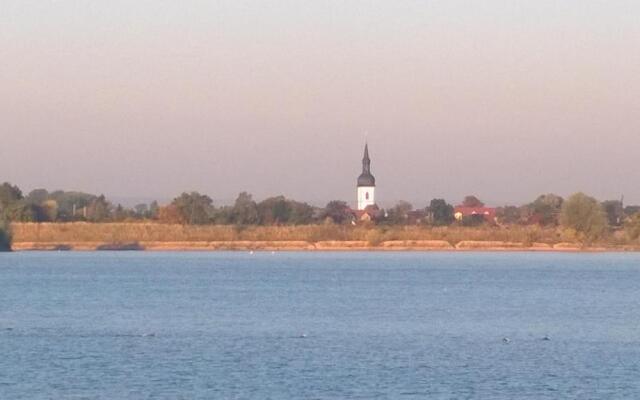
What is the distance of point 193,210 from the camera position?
132 metres

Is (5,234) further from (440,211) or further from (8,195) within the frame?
(440,211)

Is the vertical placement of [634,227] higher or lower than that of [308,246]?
higher

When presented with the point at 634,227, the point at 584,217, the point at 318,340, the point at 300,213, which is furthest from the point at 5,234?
the point at 318,340

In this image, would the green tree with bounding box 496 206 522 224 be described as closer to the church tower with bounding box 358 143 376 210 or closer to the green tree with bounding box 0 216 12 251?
the church tower with bounding box 358 143 376 210

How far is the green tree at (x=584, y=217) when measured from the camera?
367ft

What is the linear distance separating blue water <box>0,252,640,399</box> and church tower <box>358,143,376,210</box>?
9768cm

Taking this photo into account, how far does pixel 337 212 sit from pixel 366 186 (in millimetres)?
15551

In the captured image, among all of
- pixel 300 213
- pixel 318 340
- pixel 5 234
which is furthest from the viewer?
pixel 300 213

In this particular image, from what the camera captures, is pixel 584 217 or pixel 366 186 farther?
pixel 366 186

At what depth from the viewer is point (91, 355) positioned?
3262 cm

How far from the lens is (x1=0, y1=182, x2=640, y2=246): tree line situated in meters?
116

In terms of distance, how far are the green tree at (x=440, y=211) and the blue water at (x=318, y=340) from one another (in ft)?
284

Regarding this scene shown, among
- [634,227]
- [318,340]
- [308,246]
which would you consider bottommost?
[318,340]

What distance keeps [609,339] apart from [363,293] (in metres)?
23.4
